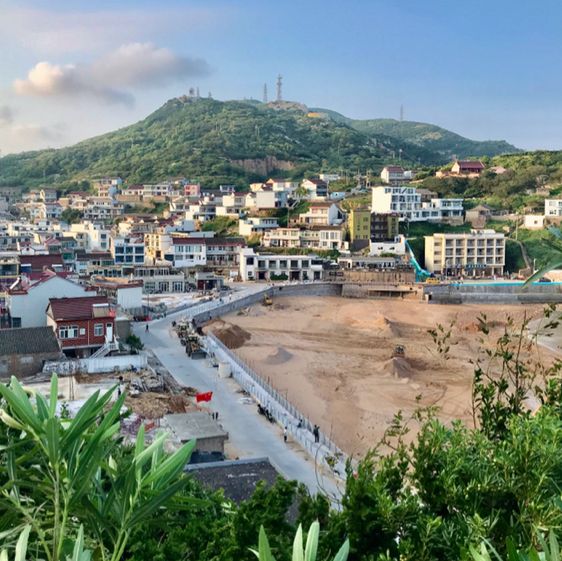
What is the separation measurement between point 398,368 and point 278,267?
2677 centimetres

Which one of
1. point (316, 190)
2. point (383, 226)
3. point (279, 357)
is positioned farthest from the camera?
point (316, 190)

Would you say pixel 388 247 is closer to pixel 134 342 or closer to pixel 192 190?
pixel 192 190

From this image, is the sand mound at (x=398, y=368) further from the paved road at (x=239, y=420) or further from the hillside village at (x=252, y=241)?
the hillside village at (x=252, y=241)

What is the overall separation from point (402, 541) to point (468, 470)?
1029mm

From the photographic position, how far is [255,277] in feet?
176

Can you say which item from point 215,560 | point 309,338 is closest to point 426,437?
point 215,560

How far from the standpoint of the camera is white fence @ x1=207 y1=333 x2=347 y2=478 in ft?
55.0

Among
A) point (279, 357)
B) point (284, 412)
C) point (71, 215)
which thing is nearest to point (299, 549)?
point (284, 412)

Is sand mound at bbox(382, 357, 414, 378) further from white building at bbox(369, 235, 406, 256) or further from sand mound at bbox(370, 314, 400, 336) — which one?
white building at bbox(369, 235, 406, 256)

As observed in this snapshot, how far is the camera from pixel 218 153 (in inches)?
4277

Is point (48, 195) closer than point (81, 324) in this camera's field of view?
No

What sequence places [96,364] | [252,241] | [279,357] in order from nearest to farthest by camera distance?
1. [96,364]
2. [279,357]
3. [252,241]

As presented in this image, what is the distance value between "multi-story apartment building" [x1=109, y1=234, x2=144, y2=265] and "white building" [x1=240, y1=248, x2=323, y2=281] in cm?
803

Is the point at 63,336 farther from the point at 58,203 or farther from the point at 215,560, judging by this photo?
the point at 58,203
